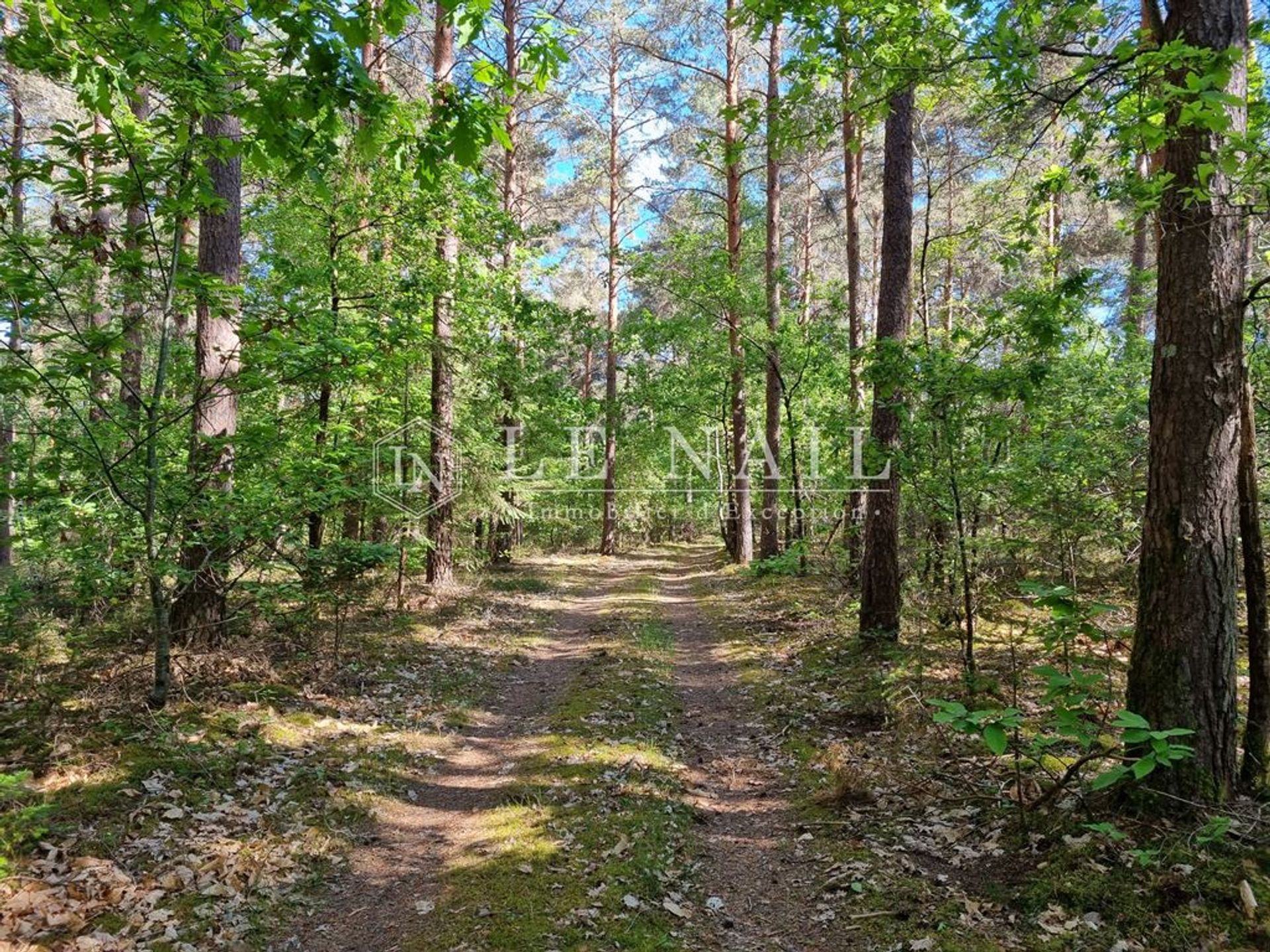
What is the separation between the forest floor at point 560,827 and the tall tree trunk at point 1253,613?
0.62m

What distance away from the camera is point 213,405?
6.40 metres

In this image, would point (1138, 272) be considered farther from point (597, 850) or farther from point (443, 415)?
point (443, 415)

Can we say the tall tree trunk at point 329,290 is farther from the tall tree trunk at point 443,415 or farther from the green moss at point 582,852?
the green moss at point 582,852

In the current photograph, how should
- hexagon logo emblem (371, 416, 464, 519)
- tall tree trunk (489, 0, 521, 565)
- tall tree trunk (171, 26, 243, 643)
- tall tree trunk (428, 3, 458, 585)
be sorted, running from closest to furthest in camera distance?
tall tree trunk (171, 26, 243, 643) → hexagon logo emblem (371, 416, 464, 519) → tall tree trunk (428, 3, 458, 585) → tall tree trunk (489, 0, 521, 565)

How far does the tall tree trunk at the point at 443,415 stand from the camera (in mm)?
11766

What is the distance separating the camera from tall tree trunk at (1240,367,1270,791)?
160 inches

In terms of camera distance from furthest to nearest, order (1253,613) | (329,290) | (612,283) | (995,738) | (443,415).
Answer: (612,283), (443,415), (329,290), (1253,613), (995,738)

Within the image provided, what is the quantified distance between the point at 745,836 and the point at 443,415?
9.55 m

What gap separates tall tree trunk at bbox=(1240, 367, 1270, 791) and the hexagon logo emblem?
9.99 metres

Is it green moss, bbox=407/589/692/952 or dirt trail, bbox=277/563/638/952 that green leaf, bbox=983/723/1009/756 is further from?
dirt trail, bbox=277/563/638/952

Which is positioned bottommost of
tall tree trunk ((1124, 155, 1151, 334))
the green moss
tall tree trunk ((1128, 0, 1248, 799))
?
the green moss

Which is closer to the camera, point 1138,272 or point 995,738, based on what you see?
point 995,738

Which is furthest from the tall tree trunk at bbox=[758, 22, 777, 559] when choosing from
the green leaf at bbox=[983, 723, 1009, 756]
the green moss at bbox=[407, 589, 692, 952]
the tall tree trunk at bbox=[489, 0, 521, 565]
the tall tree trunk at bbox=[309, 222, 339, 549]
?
the green leaf at bbox=[983, 723, 1009, 756]

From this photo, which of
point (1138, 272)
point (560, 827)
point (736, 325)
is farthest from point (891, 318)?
point (736, 325)
